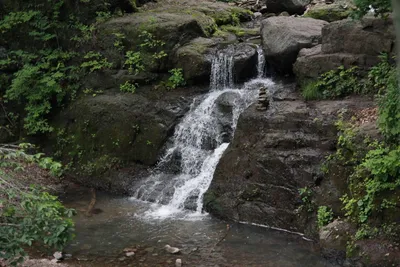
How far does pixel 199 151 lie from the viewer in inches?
500

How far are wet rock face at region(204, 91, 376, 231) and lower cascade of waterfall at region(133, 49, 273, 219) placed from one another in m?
0.69

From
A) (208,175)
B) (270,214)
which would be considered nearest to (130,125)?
(208,175)

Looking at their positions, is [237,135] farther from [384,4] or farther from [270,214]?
[384,4]

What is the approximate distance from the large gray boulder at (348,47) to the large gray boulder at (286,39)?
1.78 feet

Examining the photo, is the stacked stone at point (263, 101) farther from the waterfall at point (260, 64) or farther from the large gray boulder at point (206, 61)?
the waterfall at point (260, 64)

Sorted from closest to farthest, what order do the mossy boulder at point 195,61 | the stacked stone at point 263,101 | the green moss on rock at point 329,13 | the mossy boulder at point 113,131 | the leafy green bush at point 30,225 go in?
the leafy green bush at point 30,225 → the stacked stone at point 263,101 → the mossy boulder at point 113,131 → the mossy boulder at point 195,61 → the green moss on rock at point 329,13

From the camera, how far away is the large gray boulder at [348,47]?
11.3 meters

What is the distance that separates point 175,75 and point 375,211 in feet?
24.8

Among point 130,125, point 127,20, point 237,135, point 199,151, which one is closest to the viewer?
point 237,135

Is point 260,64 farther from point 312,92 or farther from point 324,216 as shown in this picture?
point 324,216

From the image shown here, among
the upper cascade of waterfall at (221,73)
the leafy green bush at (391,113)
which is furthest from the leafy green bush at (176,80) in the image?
the leafy green bush at (391,113)

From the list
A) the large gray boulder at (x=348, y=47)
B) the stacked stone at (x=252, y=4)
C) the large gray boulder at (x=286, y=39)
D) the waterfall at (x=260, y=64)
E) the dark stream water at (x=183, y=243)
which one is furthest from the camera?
the stacked stone at (x=252, y=4)

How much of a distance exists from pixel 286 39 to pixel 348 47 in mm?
1973

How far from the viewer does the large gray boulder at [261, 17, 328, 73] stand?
13133 millimetres
